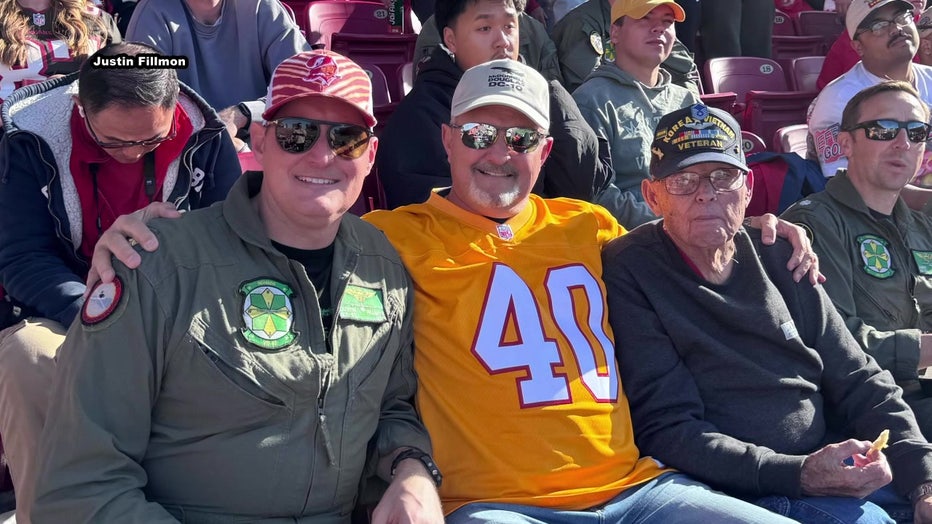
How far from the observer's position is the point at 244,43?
459 centimetres

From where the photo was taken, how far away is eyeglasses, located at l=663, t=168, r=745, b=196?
289 centimetres

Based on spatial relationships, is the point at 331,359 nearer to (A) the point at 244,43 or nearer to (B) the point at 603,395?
(B) the point at 603,395

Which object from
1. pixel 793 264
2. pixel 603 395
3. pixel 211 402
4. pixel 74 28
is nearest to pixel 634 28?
pixel 793 264

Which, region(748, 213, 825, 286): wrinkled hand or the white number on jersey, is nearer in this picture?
the white number on jersey

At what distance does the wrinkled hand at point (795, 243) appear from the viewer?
9.82ft

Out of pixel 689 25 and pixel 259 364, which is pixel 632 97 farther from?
pixel 689 25

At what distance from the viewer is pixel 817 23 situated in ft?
29.0

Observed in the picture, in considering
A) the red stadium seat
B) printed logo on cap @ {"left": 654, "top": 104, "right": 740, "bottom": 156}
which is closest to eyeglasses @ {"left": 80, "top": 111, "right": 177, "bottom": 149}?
printed logo on cap @ {"left": 654, "top": 104, "right": 740, "bottom": 156}

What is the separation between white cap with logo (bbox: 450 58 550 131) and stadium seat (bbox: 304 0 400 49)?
3.69m

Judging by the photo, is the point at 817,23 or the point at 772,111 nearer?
the point at 772,111

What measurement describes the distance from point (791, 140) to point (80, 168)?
385cm

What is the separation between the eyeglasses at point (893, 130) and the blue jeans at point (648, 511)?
169 centimetres

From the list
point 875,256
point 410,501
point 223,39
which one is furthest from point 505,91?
point 223,39

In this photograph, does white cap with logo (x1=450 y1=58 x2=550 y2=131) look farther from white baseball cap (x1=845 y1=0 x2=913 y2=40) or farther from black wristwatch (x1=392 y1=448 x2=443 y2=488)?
white baseball cap (x1=845 y1=0 x2=913 y2=40)
